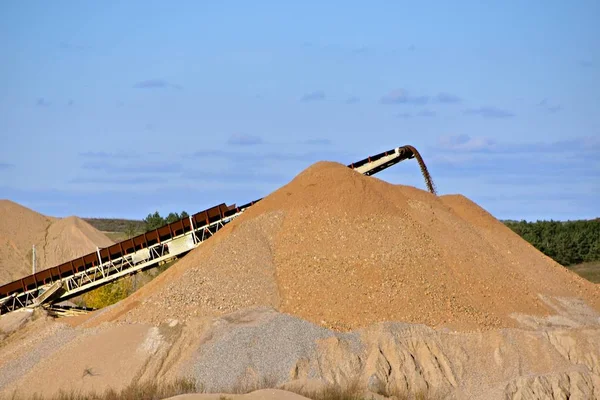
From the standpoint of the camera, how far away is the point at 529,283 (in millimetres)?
40531

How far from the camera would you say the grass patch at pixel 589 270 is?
78.8m

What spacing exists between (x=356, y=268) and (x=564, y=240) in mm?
58771

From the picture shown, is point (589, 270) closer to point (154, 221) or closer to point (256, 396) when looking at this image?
point (154, 221)

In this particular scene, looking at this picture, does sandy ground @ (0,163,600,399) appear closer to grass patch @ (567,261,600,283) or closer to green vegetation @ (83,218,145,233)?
grass patch @ (567,261,600,283)

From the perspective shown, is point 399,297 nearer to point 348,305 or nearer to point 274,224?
point 348,305

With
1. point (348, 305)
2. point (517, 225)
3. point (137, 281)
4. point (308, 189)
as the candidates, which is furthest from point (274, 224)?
point (517, 225)

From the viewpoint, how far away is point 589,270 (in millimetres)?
84438

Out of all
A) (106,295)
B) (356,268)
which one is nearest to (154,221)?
(106,295)

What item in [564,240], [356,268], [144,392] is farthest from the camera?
[564,240]

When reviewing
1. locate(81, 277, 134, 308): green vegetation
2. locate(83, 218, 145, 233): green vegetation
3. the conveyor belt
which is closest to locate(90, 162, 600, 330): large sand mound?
the conveyor belt

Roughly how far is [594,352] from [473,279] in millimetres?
4705

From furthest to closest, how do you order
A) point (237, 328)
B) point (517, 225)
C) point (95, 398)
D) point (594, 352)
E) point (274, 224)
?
1. point (517, 225)
2. point (274, 224)
3. point (594, 352)
4. point (237, 328)
5. point (95, 398)

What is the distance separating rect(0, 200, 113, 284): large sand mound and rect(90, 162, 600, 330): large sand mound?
108ft

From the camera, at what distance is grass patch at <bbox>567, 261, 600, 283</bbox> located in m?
78.8
